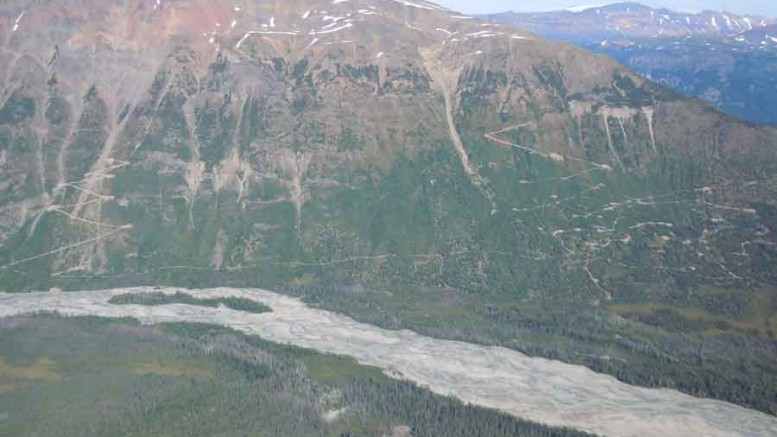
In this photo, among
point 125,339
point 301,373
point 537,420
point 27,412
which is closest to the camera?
point 27,412

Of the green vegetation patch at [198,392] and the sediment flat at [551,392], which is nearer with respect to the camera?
the green vegetation patch at [198,392]

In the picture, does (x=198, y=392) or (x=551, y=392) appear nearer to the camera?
(x=198, y=392)

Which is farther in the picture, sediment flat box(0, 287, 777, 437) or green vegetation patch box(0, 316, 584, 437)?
sediment flat box(0, 287, 777, 437)

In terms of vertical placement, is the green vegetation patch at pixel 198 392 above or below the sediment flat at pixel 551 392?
above

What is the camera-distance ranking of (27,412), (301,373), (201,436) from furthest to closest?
(301,373) → (27,412) → (201,436)

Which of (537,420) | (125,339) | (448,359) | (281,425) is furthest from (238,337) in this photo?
(537,420)

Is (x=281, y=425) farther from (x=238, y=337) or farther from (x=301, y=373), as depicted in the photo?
(x=238, y=337)

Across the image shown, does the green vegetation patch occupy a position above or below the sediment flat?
above

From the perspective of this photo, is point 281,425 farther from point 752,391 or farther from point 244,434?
point 752,391

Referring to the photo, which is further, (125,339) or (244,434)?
(125,339)

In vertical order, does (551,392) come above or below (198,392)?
below
